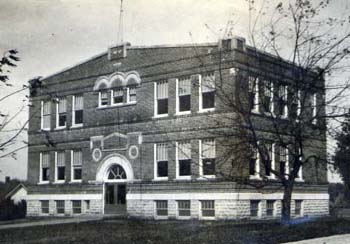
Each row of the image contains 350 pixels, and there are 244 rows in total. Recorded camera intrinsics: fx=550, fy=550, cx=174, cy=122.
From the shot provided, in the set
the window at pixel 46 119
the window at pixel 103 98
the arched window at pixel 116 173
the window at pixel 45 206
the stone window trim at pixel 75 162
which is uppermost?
the window at pixel 103 98

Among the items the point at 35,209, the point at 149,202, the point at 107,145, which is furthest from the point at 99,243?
the point at 35,209

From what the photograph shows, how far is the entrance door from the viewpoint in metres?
28.9

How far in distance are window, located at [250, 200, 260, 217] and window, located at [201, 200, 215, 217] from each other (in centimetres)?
183

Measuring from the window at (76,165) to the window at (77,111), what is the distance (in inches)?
66.8

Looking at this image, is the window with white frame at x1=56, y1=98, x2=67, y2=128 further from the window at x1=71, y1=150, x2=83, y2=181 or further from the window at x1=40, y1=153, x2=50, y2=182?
the window at x1=40, y1=153, x2=50, y2=182

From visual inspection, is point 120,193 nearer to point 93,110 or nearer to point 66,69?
point 93,110

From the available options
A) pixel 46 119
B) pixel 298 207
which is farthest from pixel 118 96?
pixel 298 207

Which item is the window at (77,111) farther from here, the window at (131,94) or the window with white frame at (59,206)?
the window with white frame at (59,206)

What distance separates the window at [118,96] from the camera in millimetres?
28953

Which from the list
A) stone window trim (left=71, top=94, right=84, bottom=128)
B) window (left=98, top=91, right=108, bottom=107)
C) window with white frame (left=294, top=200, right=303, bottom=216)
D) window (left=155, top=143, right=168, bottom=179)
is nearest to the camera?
window (left=155, top=143, right=168, bottom=179)

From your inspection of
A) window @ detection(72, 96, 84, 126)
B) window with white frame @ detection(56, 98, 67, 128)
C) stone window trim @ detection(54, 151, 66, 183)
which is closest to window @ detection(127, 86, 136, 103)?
window @ detection(72, 96, 84, 126)

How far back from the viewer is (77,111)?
102 feet

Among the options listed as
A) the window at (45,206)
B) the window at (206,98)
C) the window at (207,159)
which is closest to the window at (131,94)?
the window at (206,98)

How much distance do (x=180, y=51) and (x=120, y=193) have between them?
27.3 ft
